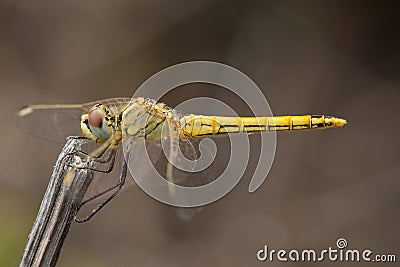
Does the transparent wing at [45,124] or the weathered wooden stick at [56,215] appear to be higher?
the transparent wing at [45,124]

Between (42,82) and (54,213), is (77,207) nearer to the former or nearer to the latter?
(54,213)

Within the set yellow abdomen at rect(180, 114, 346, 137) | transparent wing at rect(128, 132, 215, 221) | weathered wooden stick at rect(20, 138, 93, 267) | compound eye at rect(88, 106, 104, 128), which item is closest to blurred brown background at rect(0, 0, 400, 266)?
yellow abdomen at rect(180, 114, 346, 137)

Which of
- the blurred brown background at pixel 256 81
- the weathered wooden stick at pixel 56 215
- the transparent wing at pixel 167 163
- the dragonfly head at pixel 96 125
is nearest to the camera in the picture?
the weathered wooden stick at pixel 56 215

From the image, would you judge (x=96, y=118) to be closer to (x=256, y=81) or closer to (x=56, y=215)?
(x=56, y=215)

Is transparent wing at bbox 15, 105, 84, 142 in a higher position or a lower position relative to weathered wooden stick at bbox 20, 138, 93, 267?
higher

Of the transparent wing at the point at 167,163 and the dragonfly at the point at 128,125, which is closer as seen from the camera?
the dragonfly at the point at 128,125

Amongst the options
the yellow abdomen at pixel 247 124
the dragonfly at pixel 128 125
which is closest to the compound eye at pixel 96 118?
the dragonfly at pixel 128 125

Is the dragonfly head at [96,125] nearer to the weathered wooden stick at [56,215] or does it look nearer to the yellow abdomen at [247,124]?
the yellow abdomen at [247,124]

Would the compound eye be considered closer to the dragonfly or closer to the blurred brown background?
the dragonfly
